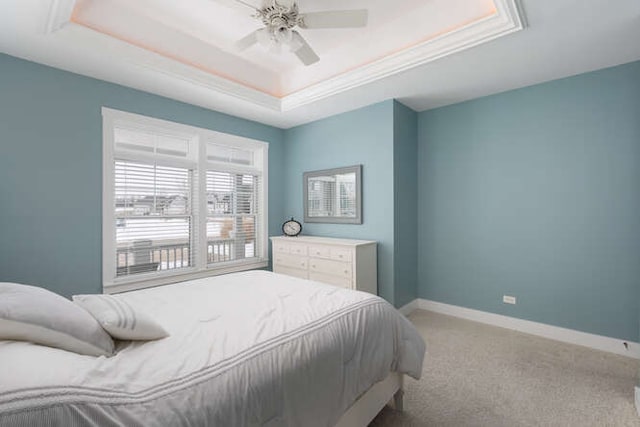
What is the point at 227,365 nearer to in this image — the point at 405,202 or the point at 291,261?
the point at 291,261

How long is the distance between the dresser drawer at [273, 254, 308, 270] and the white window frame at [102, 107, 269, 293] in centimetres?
42

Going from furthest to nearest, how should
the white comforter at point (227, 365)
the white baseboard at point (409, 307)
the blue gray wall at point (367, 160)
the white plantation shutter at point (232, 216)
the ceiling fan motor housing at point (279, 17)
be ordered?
the white plantation shutter at point (232, 216), the white baseboard at point (409, 307), the blue gray wall at point (367, 160), the ceiling fan motor housing at point (279, 17), the white comforter at point (227, 365)

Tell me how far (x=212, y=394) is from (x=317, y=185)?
351 cm

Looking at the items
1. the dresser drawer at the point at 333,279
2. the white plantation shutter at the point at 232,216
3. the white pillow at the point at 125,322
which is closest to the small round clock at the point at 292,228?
the white plantation shutter at the point at 232,216

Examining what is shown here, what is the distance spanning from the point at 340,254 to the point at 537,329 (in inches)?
87.1

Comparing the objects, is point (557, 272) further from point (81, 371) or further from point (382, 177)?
point (81, 371)

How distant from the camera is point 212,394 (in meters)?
1.00

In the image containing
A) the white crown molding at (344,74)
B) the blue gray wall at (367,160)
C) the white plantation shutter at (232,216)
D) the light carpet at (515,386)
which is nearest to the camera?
the light carpet at (515,386)

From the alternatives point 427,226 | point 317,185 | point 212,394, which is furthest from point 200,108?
point 212,394

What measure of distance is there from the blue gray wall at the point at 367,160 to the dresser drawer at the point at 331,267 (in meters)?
0.49

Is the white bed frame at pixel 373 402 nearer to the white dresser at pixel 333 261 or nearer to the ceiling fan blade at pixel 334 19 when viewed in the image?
the white dresser at pixel 333 261

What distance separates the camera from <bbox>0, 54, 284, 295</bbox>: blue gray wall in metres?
2.56

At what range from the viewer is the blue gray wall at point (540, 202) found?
2.77 metres

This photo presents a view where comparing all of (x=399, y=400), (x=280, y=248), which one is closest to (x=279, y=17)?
(x=399, y=400)
